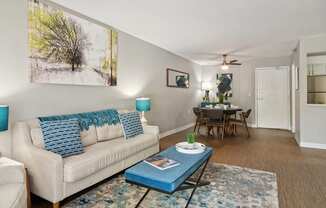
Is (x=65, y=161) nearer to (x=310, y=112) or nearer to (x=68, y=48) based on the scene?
(x=68, y=48)

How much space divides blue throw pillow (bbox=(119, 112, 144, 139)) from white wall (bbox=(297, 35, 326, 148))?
140 inches

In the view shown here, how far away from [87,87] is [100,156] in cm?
135

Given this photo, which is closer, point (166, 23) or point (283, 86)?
point (166, 23)

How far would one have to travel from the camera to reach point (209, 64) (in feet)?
26.1

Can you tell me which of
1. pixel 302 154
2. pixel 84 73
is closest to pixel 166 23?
pixel 84 73

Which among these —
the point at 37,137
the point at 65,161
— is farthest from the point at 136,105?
the point at 65,161

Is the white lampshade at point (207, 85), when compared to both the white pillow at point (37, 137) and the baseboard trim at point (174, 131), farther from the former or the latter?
the white pillow at point (37, 137)

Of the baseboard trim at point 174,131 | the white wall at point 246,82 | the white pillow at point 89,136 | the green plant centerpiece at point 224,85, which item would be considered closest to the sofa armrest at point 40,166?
the white pillow at point 89,136

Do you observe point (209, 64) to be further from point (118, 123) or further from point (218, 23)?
point (118, 123)

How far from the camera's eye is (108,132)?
3.15 m

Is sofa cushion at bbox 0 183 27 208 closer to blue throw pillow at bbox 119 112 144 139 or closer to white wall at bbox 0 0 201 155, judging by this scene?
white wall at bbox 0 0 201 155

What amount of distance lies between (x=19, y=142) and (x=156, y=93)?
329 cm

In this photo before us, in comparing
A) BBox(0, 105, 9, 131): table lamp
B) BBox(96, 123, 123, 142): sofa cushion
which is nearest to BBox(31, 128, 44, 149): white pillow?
BBox(0, 105, 9, 131): table lamp

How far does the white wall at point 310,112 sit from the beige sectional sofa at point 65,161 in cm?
375
